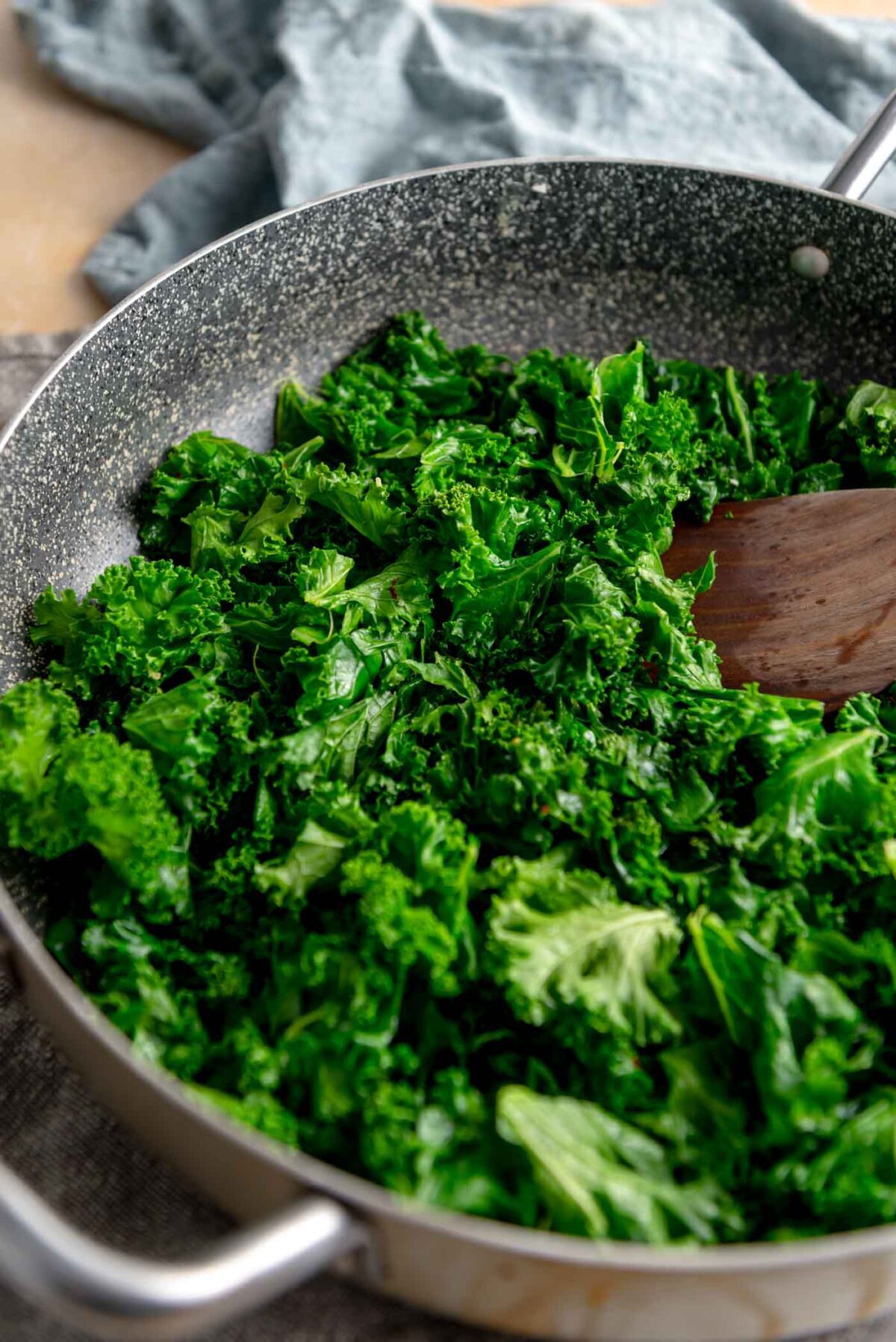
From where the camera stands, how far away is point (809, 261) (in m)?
2.72

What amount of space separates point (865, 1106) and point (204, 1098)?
2.86ft

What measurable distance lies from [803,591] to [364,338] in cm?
115

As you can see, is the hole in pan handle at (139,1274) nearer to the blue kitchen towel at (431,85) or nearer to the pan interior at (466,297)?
the pan interior at (466,297)

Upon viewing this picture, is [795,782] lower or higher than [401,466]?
higher

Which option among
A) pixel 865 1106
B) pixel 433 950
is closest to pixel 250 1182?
pixel 433 950

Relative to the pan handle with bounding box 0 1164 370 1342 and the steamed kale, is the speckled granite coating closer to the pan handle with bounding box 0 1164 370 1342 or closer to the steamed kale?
the steamed kale

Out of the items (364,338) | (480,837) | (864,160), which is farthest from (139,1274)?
(864,160)

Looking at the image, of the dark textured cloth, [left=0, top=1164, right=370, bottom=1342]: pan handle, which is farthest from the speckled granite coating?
[left=0, top=1164, right=370, bottom=1342]: pan handle

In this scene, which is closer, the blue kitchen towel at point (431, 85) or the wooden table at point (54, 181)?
the wooden table at point (54, 181)

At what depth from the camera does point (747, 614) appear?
231 centimetres

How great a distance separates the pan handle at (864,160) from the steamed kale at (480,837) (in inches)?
→ 26.9

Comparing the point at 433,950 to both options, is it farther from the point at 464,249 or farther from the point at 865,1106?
the point at 464,249

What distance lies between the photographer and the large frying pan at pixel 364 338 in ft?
4.22

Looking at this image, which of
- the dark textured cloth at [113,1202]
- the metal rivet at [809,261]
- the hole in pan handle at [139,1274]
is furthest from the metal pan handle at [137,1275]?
the metal rivet at [809,261]
